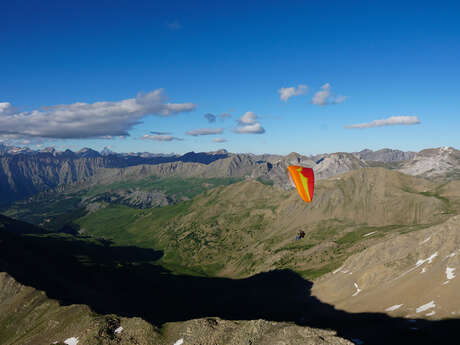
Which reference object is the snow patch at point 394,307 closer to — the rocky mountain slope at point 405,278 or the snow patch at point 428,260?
the rocky mountain slope at point 405,278

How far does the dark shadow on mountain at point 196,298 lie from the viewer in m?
67.2

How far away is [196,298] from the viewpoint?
16975 centimetres

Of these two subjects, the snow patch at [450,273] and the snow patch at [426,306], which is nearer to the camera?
the snow patch at [426,306]

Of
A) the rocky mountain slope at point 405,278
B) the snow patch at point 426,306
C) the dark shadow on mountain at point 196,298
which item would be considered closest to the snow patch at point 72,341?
the dark shadow on mountain at point 196,298

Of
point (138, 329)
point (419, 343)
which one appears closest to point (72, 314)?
point (138, 329)

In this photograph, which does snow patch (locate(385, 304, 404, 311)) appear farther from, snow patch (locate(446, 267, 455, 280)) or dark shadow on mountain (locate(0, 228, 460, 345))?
snow patch (locate(446, 267, 455, 280))

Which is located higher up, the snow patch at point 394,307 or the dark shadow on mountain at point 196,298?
the snow patch at point 394,307

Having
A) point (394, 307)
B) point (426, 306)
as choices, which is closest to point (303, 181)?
point (426, 306)

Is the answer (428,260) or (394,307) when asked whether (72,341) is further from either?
(428,260)

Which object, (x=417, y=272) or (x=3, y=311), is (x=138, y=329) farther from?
(x=417, y=272)

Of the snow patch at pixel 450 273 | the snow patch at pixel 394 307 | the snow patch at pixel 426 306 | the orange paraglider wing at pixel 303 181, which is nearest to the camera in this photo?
the orange paraglider wing at pixel 303 181

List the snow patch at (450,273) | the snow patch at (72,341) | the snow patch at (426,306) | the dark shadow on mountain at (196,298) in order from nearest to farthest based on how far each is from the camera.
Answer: the snow patch at (72,341), the dark shadow on mountain at (196,298), the snow patch at (426,306), the snow patch at (450,273)

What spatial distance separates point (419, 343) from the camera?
188 feet

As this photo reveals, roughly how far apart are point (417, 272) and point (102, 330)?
110 m
